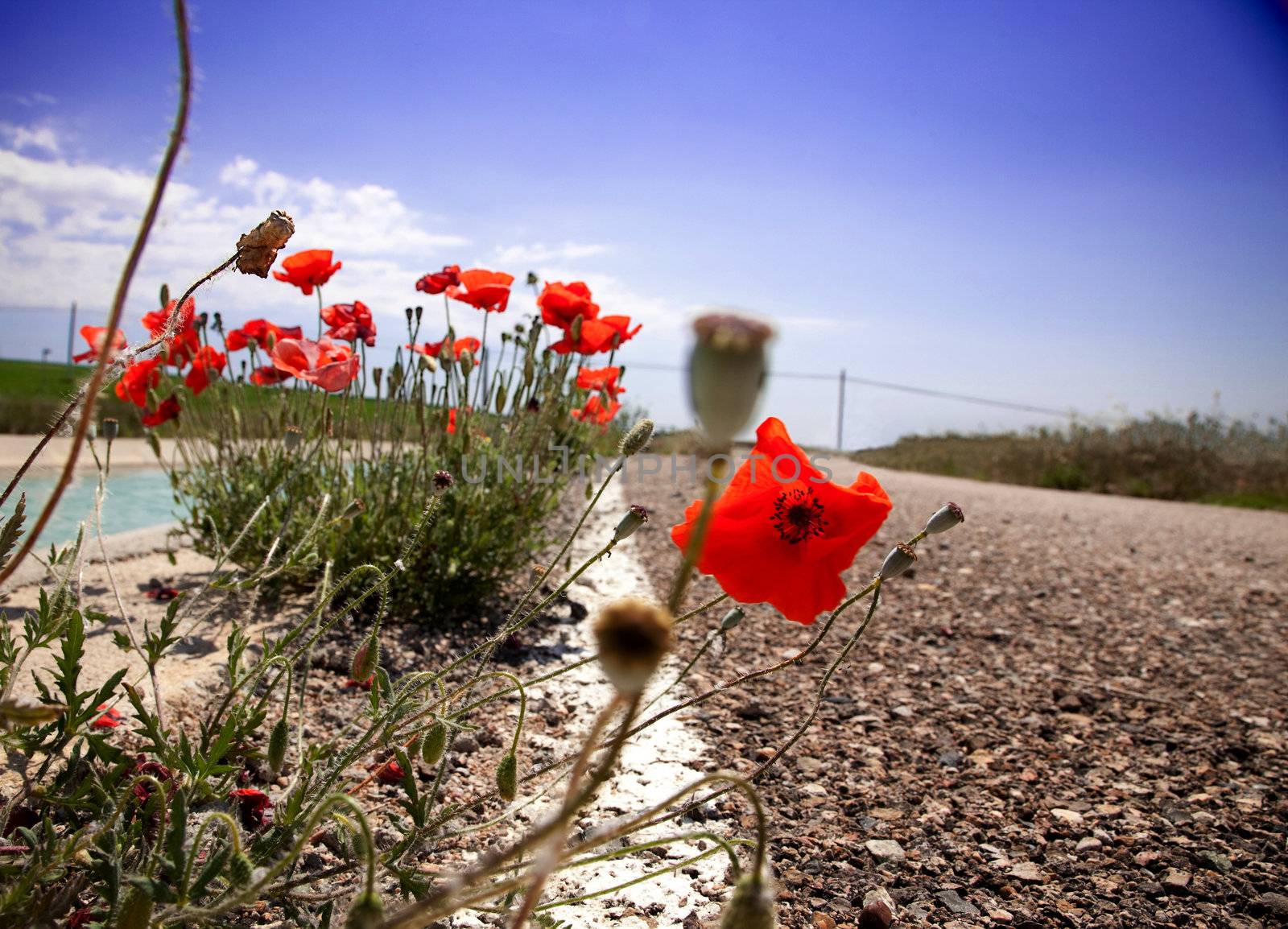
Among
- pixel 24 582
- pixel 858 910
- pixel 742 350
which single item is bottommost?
pixel 858 910

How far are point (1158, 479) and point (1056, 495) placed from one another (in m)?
1.86

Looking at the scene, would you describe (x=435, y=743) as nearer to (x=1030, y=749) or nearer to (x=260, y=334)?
(x=1030, y=749)

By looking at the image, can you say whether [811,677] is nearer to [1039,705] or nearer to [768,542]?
[1039,705]

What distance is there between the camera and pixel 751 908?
1.94 feet

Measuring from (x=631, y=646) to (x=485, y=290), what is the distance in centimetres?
228

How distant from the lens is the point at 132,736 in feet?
5.45

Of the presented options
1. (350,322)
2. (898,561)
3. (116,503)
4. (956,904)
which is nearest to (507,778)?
(898,561)

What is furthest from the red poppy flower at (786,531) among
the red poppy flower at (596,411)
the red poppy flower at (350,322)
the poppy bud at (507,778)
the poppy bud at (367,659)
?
the red poppy flower at (596,411)

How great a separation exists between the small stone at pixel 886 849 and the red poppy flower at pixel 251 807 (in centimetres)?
105

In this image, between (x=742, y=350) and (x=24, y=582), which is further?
(x=24, y=582)

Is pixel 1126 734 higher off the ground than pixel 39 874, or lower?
lower

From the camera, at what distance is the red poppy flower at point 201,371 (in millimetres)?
2627

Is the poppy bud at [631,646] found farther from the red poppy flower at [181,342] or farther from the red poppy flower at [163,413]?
the red poppy flower at [163,413]

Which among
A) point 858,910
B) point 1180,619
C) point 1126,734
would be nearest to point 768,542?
point 858,910
